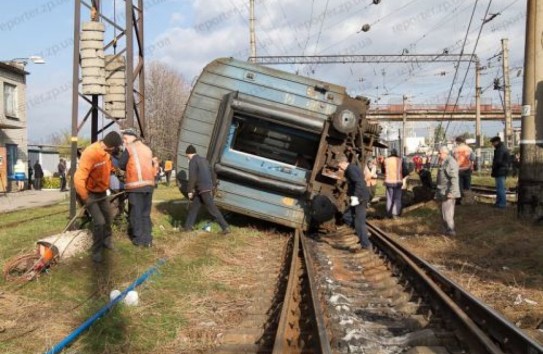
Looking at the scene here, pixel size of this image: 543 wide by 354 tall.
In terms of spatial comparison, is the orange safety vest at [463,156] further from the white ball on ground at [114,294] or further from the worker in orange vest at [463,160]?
the white ball on ground at [114,294]

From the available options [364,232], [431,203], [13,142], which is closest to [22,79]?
[13,142]

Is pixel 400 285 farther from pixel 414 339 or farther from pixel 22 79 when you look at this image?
pixel 22 79

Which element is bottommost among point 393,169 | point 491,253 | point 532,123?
point 491,253

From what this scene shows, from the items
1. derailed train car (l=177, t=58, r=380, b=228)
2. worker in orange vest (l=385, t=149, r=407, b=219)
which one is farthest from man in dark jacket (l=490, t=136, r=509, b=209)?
derailed train car (l=177, t=58, r=380, b=228)

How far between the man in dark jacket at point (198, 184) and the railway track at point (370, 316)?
8.01 ft

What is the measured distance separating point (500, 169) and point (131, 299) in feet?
34.0

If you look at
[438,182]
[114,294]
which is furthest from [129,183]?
[438,182]

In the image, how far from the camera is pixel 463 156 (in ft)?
46.1

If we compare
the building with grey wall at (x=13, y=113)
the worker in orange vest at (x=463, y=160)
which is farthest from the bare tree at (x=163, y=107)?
the worker in orange vest at (x=463, y=160)

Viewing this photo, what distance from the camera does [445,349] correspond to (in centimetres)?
460

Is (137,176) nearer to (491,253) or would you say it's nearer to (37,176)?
(491,253)

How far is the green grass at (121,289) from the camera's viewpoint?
184 inches

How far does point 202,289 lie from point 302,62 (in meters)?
37.0

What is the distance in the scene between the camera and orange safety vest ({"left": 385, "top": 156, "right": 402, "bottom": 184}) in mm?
12953
